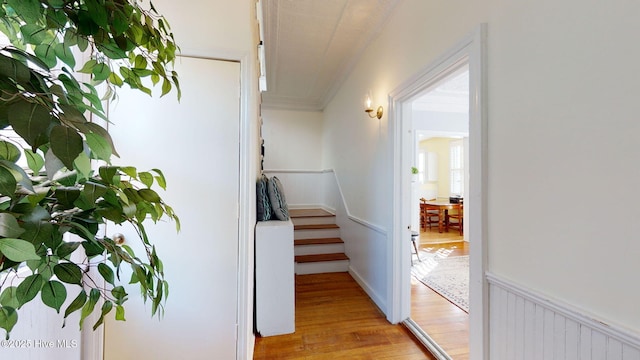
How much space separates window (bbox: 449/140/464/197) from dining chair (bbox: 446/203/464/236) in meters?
0.65

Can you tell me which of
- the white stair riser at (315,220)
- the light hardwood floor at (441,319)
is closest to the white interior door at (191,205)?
the light hardwood floor at (441,319)

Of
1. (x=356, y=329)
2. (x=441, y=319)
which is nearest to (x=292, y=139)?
(x=356, y=329)

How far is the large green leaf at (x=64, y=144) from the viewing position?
314 millimetres

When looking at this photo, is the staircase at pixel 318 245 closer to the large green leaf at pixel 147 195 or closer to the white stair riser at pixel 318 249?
the white stair riser at pixel 318 249

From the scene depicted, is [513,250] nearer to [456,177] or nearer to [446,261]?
[446,261]

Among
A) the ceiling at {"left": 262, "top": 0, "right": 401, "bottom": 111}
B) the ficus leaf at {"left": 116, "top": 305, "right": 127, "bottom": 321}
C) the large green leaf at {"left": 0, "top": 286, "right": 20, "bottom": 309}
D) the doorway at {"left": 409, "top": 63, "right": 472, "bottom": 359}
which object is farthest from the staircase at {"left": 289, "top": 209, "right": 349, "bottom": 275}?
the large green leaf at {"left": 0, "top": 286, "right": 20, "bottom": 309}

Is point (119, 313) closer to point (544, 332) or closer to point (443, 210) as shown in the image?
point (544, 332)

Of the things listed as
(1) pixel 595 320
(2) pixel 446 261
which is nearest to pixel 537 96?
(1) pixel 595 320

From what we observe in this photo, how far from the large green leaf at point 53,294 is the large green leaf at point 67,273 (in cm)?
1

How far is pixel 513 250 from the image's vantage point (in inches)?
45.3

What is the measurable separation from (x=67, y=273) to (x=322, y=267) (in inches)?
126

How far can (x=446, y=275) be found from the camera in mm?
3320

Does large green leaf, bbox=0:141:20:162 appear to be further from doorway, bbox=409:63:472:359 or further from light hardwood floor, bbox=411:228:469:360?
light hardwood floor, bbox=411:228:469:360

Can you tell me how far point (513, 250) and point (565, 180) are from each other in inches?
15.0
